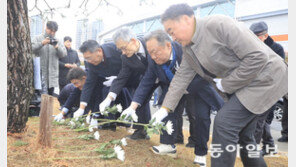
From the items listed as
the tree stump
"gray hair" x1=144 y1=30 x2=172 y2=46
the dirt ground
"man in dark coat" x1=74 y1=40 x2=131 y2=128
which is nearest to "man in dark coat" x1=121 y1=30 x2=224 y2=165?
"gray hair" x1=144 y1=30 x2=172 y2=46

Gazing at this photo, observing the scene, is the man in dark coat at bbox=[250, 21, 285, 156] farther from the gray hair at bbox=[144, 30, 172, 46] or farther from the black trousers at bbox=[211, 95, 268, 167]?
the black trousers at bbox=[211, 95, 268, 167]

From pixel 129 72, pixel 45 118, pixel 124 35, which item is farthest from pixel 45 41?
pixel 45 118

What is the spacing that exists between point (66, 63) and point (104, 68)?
8.08 ft

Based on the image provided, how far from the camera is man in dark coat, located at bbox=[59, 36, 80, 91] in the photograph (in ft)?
17.3

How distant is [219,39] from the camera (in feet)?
5.42

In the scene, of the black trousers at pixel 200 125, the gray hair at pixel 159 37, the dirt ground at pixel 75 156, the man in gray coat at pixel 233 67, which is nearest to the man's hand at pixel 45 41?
the dirt ground at pixel 75 156

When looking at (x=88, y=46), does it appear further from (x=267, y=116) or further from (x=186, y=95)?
(x=267, y=116)

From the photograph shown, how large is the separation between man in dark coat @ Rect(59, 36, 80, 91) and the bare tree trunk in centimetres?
266

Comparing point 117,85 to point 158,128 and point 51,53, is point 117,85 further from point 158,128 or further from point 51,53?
point 51,53

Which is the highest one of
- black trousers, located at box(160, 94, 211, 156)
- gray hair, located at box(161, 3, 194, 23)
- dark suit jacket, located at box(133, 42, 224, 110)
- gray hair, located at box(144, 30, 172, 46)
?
gray hair, located at box(161, 3, 194, 23)

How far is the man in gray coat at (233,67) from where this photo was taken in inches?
62.0

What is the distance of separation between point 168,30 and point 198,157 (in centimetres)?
139

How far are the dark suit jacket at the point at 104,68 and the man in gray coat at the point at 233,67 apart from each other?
64.3 inches

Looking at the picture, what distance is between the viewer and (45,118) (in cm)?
210
